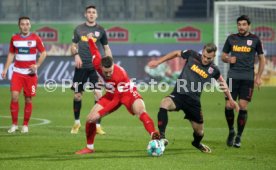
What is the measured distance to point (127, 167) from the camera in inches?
359

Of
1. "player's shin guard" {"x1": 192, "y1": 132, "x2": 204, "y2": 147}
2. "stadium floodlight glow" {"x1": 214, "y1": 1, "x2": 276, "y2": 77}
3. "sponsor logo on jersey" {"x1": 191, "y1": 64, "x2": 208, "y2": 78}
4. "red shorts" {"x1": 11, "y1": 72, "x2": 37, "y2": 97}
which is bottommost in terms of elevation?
"stadium floodlight glow" {"x1": 214, "y1": 1, "x2": 276, "y2": 77}

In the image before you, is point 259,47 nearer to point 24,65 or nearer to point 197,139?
point 197,139

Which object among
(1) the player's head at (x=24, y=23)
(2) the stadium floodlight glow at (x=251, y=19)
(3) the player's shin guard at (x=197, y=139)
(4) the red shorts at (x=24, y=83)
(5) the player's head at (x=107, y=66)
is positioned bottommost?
(2) the stadium floodlight glow at (x=251, y=19)

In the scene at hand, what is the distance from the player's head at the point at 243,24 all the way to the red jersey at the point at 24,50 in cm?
401

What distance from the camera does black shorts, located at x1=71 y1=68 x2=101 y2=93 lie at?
13.9 metres

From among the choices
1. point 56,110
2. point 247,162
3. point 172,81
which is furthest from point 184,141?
point 172,81

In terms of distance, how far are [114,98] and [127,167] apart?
5.16 ft

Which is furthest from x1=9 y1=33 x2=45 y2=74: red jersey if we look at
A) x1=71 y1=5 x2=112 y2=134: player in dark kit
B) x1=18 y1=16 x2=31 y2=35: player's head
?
x1=71 y1=5 x2=112 y2=134: player in dark kit

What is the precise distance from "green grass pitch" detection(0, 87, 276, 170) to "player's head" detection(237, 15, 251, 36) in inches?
74.9

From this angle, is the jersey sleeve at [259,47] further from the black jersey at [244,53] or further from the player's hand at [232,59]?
the player's hand at [232,59]

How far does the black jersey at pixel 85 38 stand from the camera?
13750 millimetres

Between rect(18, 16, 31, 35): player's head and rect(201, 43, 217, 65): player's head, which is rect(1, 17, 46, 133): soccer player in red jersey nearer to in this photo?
rect(18, 16, 31, 35): player's head

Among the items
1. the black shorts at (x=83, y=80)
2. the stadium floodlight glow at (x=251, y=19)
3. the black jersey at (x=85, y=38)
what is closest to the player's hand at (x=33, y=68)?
the black shorts at (x=83, y=80)

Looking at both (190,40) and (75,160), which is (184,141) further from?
(190,40)
